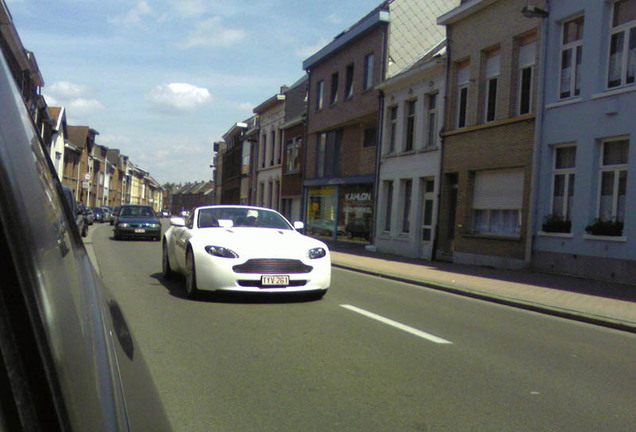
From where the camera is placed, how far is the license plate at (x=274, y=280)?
8.52 meters

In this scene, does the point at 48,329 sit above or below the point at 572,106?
below

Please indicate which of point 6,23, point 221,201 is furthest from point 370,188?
point 221,201

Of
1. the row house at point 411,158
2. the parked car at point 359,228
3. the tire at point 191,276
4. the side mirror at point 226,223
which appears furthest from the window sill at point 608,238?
the parked car at point 359,228

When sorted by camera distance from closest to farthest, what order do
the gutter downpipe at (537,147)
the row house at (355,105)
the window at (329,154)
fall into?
the gutter downpipe at (537,147) → the row house at (355,105) → the window at (329,154)

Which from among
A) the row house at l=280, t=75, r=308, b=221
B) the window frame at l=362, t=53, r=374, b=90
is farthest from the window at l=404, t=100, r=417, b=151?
the row house at l=280, t=75, r=308, b=221

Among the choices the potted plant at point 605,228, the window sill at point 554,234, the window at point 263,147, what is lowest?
the window sill at point 554,234

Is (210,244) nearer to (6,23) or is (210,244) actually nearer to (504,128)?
(6,23)

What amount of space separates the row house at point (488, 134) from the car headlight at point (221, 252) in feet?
37.1

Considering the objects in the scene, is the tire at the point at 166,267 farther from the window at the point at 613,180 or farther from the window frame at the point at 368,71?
the window frame at the point at 368,71

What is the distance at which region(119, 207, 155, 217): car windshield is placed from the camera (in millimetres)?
26191

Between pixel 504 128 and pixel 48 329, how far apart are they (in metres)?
19.2

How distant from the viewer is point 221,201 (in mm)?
74250

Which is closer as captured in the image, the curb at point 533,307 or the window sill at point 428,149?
the curb at point 533,307

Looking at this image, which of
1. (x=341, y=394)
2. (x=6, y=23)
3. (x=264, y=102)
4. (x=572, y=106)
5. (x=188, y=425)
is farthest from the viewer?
(x=264, y=102)
